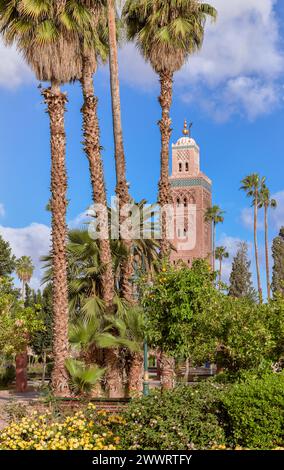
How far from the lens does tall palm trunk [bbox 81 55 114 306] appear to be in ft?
67.6

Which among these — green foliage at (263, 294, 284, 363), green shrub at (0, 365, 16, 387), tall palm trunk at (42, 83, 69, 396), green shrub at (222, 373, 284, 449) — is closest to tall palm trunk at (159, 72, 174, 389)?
tall palm trunk at (42, 83, 69, 396)


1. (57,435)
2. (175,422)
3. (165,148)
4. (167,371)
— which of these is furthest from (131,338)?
(57,435)

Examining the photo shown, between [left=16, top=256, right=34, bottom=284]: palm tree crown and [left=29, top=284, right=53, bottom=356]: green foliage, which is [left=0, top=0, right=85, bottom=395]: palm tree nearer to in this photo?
[left=29, top=284, right=53, bottom=356]: green foliage

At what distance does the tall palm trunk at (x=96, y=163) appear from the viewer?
20594 millimetres

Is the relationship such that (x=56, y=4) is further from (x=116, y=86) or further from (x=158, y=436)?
(x=158, y=436)

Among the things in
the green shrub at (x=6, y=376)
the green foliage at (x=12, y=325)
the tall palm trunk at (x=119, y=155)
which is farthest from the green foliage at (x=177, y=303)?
the green shrub at (x=6, y=376)

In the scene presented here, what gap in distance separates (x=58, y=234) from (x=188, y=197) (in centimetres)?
8071

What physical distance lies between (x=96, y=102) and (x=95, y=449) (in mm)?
13017

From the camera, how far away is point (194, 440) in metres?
11.0

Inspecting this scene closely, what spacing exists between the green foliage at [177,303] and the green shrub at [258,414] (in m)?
4.13

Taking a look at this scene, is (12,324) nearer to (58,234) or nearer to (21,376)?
(58,234)

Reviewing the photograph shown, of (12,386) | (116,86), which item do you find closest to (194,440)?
(116,86)

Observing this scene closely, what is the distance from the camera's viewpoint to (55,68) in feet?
63.5

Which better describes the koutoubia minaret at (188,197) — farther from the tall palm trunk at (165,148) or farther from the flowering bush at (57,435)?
the flowering bush at (57,435)
